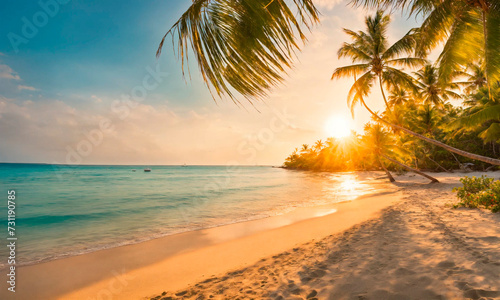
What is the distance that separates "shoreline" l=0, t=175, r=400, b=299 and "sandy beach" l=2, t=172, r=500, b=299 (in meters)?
0.02

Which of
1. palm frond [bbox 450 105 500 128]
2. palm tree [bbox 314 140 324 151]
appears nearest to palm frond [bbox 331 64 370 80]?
palm frond [bbox 450 105 500 128]

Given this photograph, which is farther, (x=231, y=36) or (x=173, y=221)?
(x=173, y=221)

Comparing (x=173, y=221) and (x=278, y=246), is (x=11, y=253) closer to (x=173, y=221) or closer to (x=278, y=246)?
(x=173, y=221)

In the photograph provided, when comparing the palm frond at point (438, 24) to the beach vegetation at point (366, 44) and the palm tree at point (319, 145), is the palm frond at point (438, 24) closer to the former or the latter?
the beach vegetation at point (366, 44)

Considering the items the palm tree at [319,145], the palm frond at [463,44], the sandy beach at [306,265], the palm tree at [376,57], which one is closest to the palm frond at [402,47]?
the palm tree at [376,57]

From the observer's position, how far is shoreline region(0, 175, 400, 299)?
3717 millimetres

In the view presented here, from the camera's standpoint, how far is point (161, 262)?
471 cm

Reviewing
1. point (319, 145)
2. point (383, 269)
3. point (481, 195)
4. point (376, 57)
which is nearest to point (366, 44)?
point (376, 57)

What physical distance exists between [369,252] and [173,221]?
23.2ft

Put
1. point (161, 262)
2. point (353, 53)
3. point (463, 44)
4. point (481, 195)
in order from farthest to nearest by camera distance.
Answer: point (353, 53), point (481, 195), point (463, 44), point (161, 262)

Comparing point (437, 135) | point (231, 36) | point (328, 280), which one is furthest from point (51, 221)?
point (437, 135)

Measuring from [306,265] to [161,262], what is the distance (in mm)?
3059

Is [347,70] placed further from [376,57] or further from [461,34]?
[461,34]

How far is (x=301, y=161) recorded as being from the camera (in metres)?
77.2
